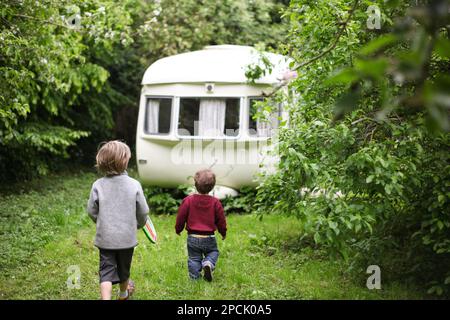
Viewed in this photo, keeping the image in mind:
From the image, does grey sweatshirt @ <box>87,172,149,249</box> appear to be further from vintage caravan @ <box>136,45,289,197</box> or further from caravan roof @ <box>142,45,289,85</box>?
caravan roof @ <box>142,45,289,85</box>

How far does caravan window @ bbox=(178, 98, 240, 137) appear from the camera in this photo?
9.16 metres

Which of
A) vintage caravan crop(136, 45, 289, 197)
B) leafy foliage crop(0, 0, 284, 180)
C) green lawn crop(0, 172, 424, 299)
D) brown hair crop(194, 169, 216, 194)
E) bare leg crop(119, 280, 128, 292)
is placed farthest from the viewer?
vintage caravan crop(136, 45, 289, 197)

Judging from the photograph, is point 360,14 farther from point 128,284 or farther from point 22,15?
point 22,15

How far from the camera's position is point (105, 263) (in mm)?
4484

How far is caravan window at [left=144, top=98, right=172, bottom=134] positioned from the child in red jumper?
3.98 meters

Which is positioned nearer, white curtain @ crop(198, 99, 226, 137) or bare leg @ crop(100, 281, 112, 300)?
bare leg @ crop(100, 281, 112, 300)

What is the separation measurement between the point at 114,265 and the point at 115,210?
459 millimetres

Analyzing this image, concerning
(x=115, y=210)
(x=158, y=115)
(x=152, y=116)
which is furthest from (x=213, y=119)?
(x=115, y=210)

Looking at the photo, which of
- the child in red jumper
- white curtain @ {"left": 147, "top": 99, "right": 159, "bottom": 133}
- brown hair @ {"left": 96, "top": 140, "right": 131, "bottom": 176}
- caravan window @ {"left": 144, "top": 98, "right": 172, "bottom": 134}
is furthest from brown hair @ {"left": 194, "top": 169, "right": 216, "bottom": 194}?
white curtain @ {"left": 147, "top": 99, "right": 159, "bottom": 133}

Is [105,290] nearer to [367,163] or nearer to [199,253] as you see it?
[199,253]

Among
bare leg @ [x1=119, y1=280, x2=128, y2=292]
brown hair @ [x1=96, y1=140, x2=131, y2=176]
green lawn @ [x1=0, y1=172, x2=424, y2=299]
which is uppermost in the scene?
brown hair @ [x1=96, y1=140, x2=131, y2=176]

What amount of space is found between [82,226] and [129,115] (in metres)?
7.27

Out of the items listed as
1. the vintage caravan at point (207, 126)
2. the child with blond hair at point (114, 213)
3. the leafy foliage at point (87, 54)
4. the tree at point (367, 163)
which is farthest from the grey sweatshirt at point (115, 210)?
the vintage caravan at point (207, 126)

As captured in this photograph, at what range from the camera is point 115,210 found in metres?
4.44
